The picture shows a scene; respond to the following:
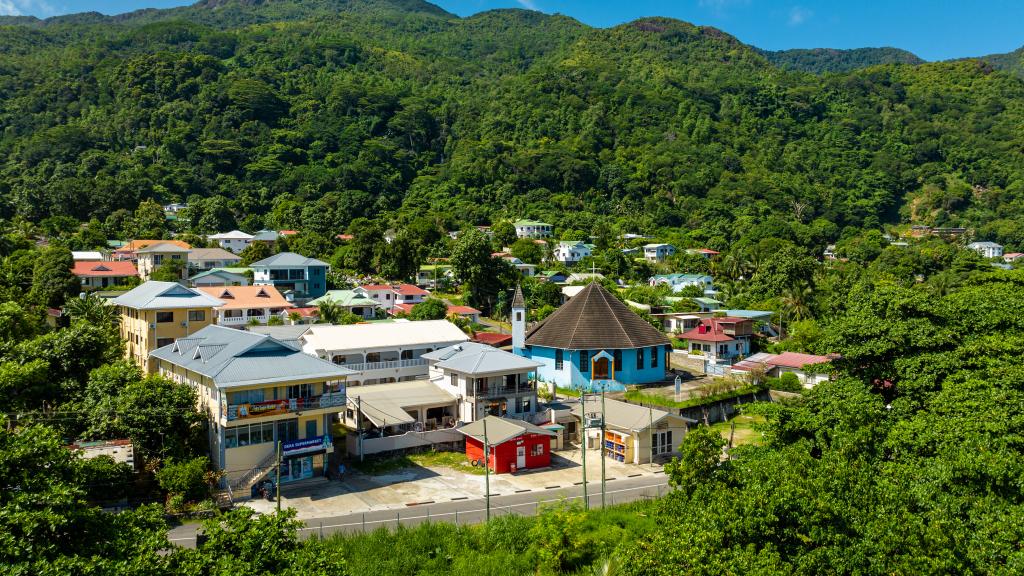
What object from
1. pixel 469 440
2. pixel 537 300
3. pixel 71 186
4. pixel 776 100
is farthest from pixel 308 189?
pixel 776 100

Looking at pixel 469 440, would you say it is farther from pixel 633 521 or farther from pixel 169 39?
pixel 169 39

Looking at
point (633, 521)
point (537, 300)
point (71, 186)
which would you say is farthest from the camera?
point (71, 186)

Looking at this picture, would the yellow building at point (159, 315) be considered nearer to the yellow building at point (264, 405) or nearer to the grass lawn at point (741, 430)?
the yellow building at point (264, 405)

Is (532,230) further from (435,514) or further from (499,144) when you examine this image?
(435,514)

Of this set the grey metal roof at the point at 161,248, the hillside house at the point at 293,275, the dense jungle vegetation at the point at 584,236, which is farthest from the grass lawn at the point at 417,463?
the grey metal roof at the point at 161,248

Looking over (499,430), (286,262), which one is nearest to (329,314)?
(286,262)
